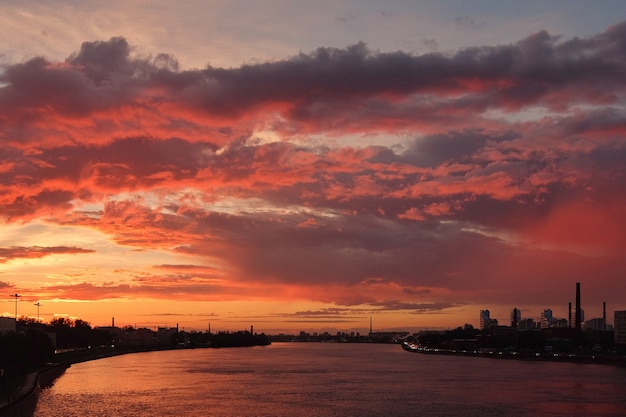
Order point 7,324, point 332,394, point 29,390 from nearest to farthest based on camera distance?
point 29,390
point 332,394
point 7,324

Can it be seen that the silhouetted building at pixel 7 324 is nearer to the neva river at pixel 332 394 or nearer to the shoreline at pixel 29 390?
the shoreline at pixel 29 390

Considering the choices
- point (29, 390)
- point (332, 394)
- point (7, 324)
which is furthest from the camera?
point (7, 324)

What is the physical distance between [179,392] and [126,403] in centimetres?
1492

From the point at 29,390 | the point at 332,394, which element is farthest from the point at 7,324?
the point at 332,394

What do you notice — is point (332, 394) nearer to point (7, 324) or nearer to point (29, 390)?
point (29, 390)

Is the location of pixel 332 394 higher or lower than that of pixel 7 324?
lower

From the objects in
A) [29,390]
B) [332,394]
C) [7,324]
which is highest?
[7,324]

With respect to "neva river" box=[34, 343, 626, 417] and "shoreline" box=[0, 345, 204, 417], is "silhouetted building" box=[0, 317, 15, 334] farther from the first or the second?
"neva river" box=[34, 343, 626, 417]

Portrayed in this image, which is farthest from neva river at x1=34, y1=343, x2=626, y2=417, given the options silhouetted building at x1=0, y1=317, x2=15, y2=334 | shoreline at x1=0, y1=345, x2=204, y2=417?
silhouetted building at x1=0, y1=317, x2=15, y2=334

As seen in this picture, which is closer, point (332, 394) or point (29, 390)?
point (29, 390)

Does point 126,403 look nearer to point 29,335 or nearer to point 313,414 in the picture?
point 313,414

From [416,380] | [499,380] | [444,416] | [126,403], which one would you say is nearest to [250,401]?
[126,403]

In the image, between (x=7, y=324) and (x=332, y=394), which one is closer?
(x=332, y=394)

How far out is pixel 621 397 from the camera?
95500 millimetres
